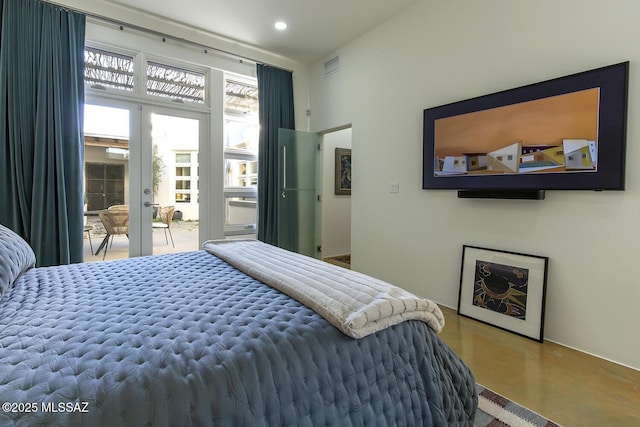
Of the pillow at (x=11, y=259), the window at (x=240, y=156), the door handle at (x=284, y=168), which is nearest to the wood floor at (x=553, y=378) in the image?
the pillow at (x=11, y=259)

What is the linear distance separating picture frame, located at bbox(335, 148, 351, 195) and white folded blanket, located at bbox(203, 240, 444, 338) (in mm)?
3926

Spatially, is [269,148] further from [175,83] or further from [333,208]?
[333,208]

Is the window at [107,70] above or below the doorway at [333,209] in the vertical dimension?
above

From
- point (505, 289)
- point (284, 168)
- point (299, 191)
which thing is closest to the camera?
point (505, 289)

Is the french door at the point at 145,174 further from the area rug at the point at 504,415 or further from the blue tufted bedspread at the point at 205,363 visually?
the area rug at the point at 504,415

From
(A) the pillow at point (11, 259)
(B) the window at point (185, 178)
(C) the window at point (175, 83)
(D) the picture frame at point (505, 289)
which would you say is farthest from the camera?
(B) the window at point (185, 178)

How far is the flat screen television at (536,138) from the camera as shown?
6.46 feet

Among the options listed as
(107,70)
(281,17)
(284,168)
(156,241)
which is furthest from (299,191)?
(107,70)

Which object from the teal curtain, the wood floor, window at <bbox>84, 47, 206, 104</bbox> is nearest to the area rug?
the wood floor

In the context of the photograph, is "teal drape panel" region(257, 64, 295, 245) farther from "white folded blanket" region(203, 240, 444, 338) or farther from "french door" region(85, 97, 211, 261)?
"white folded blanket" region(203, 240, 444, 338)

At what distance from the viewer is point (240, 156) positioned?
14.2 ft

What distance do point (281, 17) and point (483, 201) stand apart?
278cm

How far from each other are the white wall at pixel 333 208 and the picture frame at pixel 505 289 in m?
2.79

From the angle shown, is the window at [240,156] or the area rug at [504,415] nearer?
the area rug at [504,415]
